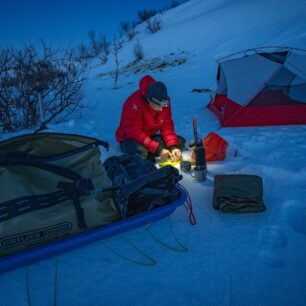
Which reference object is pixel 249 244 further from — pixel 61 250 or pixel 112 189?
pixel 61 250

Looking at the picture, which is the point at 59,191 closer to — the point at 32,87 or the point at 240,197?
the point at 240,197

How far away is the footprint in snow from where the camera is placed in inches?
64.5

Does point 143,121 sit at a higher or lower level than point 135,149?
higher

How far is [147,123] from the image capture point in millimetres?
3475

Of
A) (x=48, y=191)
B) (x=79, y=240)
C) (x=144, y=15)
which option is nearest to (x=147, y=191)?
(x=79, y=240)

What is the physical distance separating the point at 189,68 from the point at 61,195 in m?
10.7

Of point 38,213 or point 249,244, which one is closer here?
point 38,213

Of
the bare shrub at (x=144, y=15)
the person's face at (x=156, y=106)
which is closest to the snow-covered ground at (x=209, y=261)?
the person's face at (x=156, y=106)

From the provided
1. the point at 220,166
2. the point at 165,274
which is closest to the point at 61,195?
the point at 165,274

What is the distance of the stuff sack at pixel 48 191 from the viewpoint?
1.58 metres

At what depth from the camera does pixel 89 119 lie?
568 cm

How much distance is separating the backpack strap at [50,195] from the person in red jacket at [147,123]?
1.43 m

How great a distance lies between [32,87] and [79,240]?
423 cm

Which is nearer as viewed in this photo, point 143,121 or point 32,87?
point 143,121
